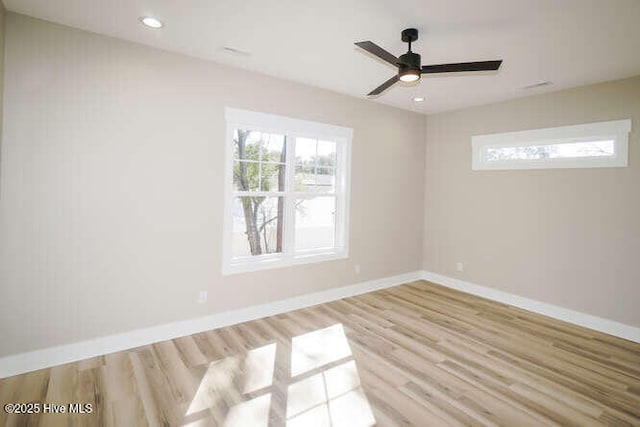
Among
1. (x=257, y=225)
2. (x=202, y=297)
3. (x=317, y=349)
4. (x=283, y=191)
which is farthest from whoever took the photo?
(x=283, y=191)

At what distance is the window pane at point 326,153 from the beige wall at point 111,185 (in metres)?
0.60

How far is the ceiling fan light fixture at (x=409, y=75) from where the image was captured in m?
2.42

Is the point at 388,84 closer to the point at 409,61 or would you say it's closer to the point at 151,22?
the point at 409,61

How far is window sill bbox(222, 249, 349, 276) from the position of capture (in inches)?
141

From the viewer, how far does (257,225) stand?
12.7 ft

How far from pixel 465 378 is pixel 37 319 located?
3.45 meters

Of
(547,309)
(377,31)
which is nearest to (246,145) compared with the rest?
(377,31)

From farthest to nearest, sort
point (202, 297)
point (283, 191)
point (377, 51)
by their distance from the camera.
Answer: point (283, 191) < point (202, 297) < point (377, 51)

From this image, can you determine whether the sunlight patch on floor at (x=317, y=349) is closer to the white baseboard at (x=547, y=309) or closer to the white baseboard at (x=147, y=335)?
the white baseboard at (x=147, y=335)

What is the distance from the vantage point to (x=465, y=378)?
2631 mm

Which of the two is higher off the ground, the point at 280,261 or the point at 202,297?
the point at 280,261

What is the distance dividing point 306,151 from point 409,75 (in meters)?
1.95

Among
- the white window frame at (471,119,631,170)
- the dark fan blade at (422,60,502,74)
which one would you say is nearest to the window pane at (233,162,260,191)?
the dark fan blade at (422,60,502,74)

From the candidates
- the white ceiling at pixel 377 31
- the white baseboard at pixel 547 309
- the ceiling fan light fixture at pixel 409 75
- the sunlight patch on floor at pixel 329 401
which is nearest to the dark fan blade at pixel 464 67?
the ceiling fan light fixture at pixel 409 75
